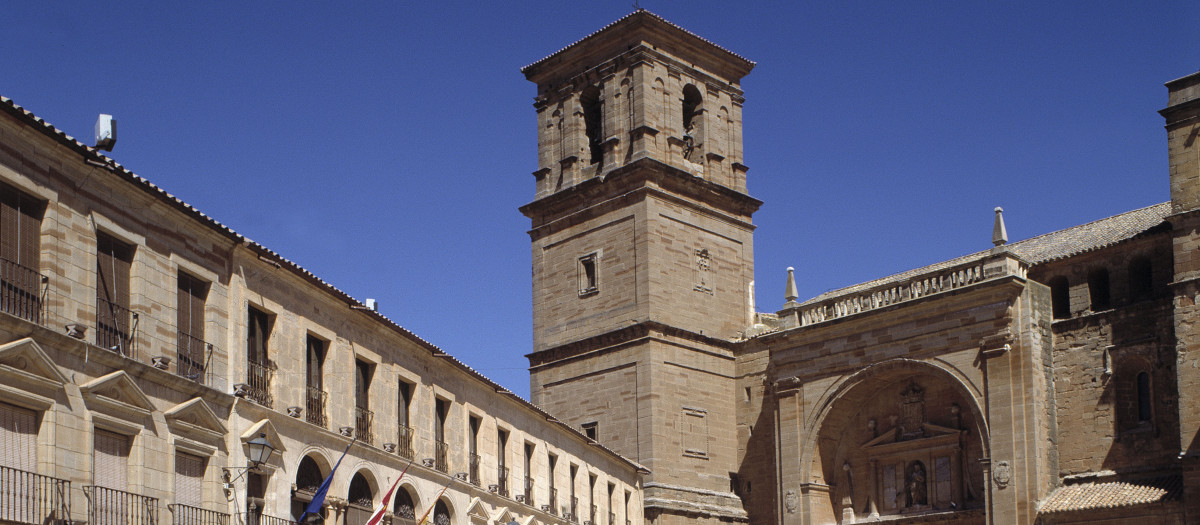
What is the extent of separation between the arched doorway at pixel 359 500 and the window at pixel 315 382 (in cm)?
148

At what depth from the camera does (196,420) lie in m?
19.2

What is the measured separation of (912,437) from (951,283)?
442cm

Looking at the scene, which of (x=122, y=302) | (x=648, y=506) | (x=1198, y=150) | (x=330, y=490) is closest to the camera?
(x=122, y=302)

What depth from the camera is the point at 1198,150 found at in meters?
33.4

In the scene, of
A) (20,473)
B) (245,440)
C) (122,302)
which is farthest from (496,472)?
(20,473)

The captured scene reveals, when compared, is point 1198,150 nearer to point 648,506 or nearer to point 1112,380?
point 1112,380

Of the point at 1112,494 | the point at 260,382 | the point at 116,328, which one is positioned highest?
the point at 116,328

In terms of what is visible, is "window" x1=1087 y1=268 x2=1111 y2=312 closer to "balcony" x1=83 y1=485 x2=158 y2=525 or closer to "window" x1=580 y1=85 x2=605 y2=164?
"window" x1=580 y1=85 x2=605 y2=164

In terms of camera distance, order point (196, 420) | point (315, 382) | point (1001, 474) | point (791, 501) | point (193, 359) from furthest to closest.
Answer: point (791, 501)
point (1001, 474)
point (315, 382)
point (193, 359)
point (196, 420)

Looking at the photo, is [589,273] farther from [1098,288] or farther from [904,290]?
[1098,288]

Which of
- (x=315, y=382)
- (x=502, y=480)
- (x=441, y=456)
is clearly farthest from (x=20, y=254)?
(x=502, y=480)

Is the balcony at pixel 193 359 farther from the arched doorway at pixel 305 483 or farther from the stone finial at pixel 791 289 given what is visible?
the stone finial at pixel 791 289

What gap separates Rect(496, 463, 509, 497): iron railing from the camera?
98.2 ft

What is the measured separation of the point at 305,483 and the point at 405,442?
3.67 metres
